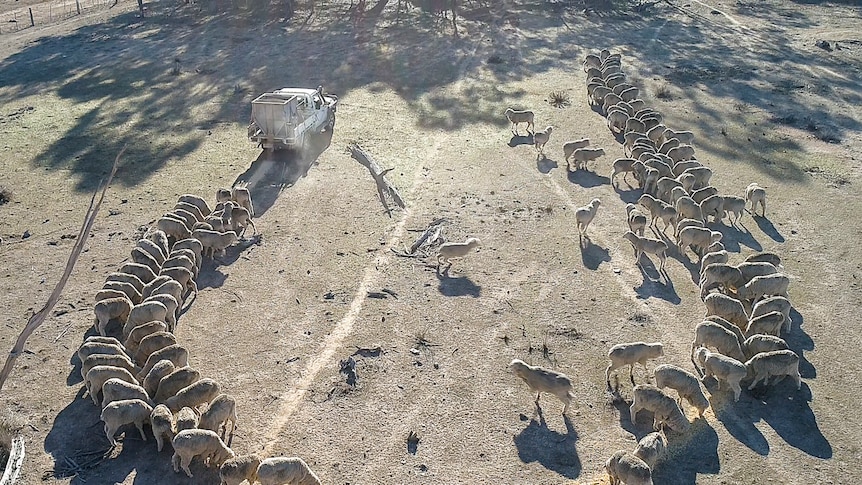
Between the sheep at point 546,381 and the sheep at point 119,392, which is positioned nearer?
the sheep at point 119,392

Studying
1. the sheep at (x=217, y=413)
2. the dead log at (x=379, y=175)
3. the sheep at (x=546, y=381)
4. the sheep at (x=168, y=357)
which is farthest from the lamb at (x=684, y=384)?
the dead log at (x=379, y=175)

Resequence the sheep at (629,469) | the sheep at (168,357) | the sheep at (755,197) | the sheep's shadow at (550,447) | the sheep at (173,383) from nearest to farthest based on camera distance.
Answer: the sheep at (629,469) → the sheep's shadow at (550,447) → the sheep at (173,383) → the sheep at (168,357) → the sheep at (755,197)

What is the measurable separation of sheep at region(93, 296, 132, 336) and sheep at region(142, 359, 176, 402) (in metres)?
2.00

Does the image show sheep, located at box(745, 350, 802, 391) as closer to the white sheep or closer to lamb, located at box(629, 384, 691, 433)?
lamb, located at box(629, 384, 691, 433)

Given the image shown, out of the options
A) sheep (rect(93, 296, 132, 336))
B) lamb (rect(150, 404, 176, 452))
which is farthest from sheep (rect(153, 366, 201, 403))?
sheep (rect(93, 296, 132, 336))

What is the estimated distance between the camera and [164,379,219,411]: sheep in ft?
32.1

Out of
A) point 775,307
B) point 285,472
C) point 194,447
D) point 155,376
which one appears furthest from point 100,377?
point 775,307

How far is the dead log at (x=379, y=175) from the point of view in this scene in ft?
56.0

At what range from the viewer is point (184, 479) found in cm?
901

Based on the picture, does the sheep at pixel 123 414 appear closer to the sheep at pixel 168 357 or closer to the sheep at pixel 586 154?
the sheep at pixel 168 357

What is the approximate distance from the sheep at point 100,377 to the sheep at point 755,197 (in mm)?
13679

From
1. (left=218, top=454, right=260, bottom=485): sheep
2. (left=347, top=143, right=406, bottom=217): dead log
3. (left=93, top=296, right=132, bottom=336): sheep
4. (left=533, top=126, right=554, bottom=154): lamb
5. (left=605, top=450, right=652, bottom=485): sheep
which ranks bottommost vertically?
(left=347, top=143, right=406, bottom=217): dead log

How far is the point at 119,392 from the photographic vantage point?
9727mm

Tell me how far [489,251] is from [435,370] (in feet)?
14.2
